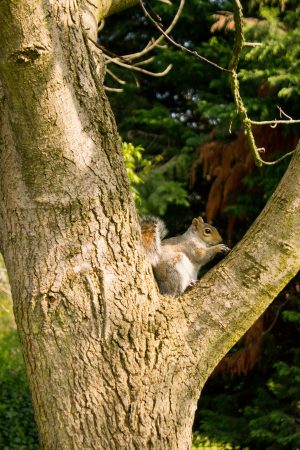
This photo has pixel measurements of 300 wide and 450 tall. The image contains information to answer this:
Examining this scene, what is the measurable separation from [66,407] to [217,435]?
4.40m

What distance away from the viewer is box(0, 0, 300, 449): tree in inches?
75.3

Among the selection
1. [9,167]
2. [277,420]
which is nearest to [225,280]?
[9,167]

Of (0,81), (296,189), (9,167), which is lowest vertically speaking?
(296,189)

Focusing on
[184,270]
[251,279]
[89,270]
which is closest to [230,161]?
[184,270]

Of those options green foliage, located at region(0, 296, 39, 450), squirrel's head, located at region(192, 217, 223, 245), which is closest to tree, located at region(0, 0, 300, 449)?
squirrel's head, located at region(192, 217, 223, 245)

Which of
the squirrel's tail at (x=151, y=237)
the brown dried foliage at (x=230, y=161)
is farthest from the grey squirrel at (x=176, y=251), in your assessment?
the brown dried foliage at (x=230, y=161)

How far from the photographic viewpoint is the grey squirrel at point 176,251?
3.06m

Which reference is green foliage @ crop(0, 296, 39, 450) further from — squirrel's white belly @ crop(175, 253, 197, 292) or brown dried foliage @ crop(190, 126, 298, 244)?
squirrel's white belly @ crop(175, 253, 197, 292)

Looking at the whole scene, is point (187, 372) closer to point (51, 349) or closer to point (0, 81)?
point (51, 349)

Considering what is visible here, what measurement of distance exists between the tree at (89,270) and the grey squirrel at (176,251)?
37.3 inches

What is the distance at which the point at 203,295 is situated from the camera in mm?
2096

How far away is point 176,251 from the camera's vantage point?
3.52 meters

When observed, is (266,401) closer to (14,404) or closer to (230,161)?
(230,161)

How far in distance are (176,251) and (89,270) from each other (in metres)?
1.58
